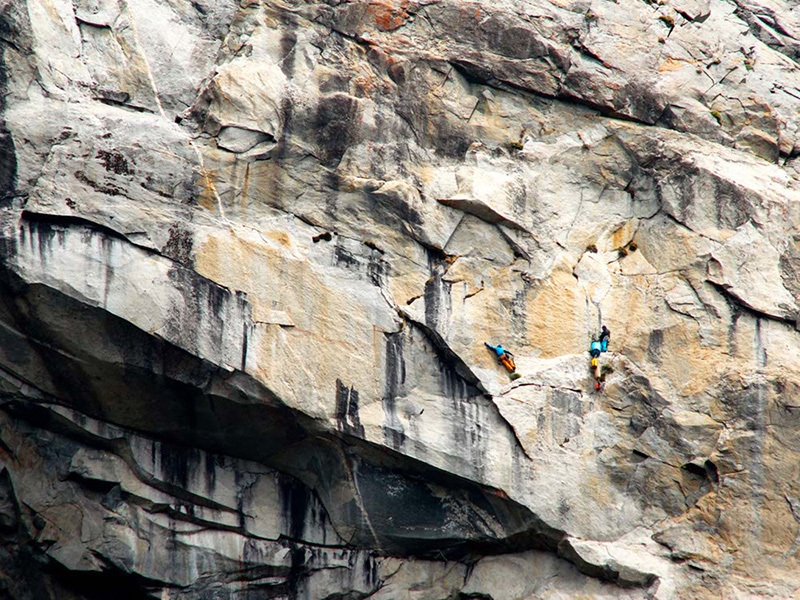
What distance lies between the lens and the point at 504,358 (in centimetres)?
2944

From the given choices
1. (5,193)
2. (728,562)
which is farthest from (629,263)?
(5,193)

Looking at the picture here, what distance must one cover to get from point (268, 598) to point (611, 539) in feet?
31.7

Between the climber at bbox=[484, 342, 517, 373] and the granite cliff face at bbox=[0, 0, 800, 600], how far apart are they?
0.36 m

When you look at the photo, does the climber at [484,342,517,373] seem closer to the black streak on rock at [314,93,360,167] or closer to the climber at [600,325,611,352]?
the climber at [600,325,611,352]

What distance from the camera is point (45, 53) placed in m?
28.6

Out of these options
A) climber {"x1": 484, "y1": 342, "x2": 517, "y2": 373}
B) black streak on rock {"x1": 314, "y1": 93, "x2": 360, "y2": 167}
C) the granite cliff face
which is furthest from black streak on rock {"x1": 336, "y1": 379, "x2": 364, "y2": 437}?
black streak on rock {"x1": 314, "y1": 93, "x2": 360, "y2": 167}

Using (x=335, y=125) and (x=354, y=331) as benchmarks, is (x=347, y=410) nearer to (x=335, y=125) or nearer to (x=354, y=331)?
(x=354, y=331)

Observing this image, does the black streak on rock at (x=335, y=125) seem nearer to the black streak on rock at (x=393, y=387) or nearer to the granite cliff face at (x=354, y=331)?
the granite cliff face at (x=354, y=331)

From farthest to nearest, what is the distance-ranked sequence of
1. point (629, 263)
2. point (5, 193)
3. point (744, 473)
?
point (629, 263) < point (744, 473) < point (5, 193)

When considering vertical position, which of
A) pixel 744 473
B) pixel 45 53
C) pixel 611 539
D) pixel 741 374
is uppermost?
pixel 45 53

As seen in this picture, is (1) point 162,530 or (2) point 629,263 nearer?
(1) point 162,530

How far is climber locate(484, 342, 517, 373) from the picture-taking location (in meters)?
29.4

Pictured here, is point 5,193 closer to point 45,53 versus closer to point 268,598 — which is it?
point 45,53

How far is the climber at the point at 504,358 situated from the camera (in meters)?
29.4
